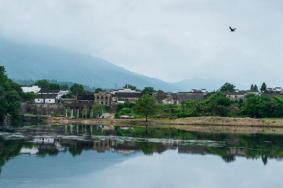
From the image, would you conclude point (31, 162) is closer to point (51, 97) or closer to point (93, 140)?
point (93, 140)

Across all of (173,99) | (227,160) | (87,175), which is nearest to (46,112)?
(173,99)

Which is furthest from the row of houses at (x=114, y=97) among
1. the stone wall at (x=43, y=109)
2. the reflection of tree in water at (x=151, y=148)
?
the reflection of tree in water at (x=151, y=148)

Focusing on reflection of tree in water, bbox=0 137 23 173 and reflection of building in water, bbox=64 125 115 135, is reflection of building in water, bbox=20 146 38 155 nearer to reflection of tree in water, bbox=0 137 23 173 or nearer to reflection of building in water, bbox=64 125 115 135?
reflection of tree in water, bbox=0 137 23 173

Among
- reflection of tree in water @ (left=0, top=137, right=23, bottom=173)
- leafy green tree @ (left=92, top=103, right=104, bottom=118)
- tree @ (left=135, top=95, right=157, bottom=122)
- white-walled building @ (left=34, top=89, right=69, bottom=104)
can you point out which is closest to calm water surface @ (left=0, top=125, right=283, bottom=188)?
reflection of tree in water @ (left=0, top=137, right=23, bottom=173)

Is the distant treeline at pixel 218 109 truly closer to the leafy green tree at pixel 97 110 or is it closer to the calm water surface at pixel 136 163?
the leafy green tree at pixel 97 110

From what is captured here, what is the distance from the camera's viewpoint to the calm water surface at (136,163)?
25.0m

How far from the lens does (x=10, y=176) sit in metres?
24.6

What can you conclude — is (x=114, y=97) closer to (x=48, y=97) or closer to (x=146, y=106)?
(x=48, y=97)

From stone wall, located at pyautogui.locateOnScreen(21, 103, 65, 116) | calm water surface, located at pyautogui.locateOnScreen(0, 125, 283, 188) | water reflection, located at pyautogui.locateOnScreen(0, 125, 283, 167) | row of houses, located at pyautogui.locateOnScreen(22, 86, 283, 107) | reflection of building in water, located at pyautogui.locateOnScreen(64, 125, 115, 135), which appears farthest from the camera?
row of houses, located at pyautogui.locateOnScreen(22, 86, 283, 107)

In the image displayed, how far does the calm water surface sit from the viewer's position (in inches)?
986

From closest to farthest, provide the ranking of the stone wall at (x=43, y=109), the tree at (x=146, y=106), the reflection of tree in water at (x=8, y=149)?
the reflection of tree in water at (x=8, y=149) → the tree at (x=146, y=106) → the stone wall at (x=43, y=109)

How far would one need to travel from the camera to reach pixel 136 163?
3198cm

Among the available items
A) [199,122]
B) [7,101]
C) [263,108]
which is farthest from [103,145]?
[263,108]

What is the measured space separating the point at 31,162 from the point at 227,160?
41.2 ft
